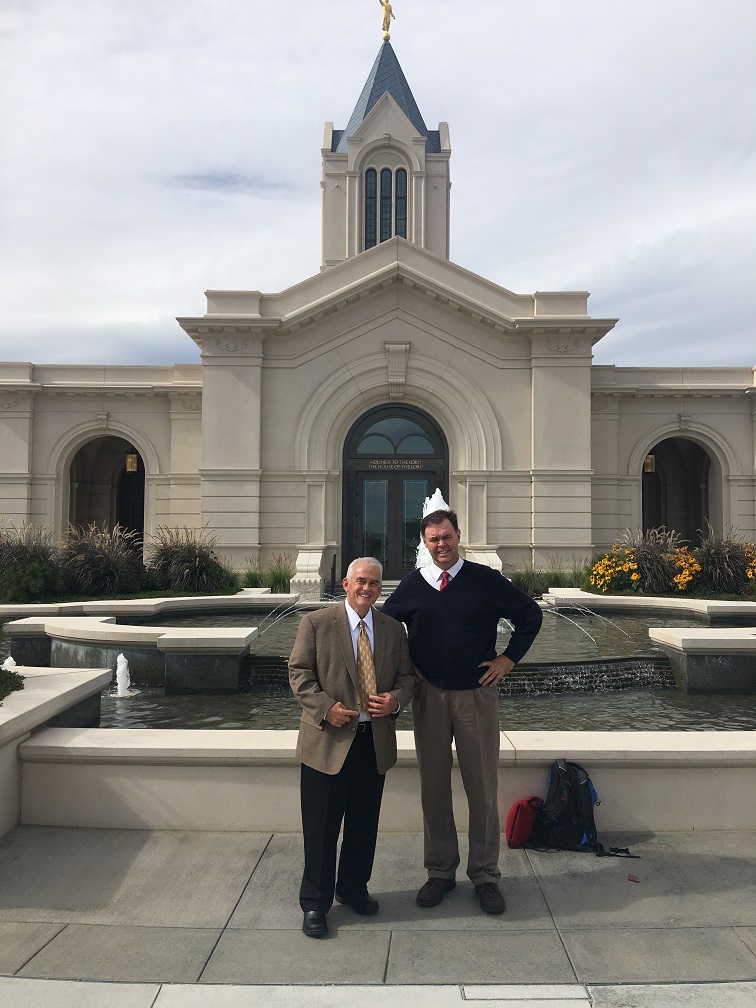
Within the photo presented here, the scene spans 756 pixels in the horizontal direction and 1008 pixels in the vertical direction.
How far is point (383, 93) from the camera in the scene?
29.2m

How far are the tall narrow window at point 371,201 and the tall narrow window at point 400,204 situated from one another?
801mm

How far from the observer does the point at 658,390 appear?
22.6 metres

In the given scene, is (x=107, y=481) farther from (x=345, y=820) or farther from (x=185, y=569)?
(x=345, y=820)

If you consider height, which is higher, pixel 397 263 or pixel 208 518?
pixel 397 263

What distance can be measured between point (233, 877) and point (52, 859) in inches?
42.7

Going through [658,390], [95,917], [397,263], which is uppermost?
[397,263]

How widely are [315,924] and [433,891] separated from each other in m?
0.65

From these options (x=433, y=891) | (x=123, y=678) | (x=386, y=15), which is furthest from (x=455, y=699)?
(x=386, y=15)

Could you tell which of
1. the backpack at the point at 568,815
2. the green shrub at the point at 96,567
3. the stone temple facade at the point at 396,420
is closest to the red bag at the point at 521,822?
the backpack at the point at 568,815

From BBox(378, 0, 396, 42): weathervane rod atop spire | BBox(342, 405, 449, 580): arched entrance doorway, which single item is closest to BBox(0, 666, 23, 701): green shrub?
BBox(342, 405, 449, 580): arched entrance doorway

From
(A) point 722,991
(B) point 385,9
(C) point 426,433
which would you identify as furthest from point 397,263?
(A) point 722,991

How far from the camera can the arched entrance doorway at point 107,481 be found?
29.5 m

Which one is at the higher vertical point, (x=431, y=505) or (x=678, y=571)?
(x=431, y=505)

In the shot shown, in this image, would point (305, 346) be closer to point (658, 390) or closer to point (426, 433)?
point (426, 433)
